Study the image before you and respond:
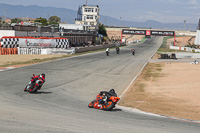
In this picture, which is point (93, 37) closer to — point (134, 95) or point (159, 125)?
point (134, 95)

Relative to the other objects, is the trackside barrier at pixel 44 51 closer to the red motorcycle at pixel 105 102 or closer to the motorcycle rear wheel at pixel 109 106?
the red motorcycle at pixel 105 102

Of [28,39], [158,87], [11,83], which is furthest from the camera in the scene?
[28,39]

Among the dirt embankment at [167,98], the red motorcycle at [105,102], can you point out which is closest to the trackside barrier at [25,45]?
the dirt embankment at [167,98]

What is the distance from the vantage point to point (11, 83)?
58.5 feet

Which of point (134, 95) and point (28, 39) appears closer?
point (134, 95)

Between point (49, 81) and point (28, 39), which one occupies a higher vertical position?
point (28, 39)

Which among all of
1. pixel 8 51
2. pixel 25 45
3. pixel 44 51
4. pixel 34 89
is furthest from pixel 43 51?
pixel 34 89

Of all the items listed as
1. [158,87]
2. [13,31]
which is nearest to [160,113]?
[158,87]

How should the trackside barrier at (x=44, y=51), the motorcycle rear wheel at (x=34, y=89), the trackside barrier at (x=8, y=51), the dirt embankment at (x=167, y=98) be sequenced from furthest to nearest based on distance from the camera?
1. the trackside barrier at (x=44, y=51)
2. the trackside barrier at (x=8, y=51)
3. the motorcycle rear wheel at (x=34, y=89)
4. the dirt embankment at (x=167, y=98)

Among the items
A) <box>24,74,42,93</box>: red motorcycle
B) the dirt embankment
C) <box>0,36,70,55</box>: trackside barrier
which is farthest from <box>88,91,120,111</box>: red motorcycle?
<box>0,36,70,55</box>: trackside barrier

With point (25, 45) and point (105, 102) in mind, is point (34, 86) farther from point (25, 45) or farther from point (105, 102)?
point (25, 45)

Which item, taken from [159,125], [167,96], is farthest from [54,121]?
[167,96]

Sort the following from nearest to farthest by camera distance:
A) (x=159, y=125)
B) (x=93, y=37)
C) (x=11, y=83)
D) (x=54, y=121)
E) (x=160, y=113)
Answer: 1. (x=54, y=121)
2. (x=159, y=125)
3. (x=160, y=113)
4. (x=11, y=83)
5. (x=93, y=37)

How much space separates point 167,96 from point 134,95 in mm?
1777
